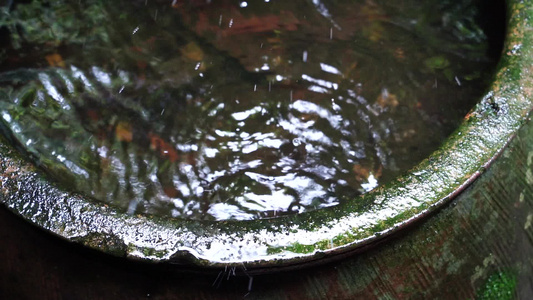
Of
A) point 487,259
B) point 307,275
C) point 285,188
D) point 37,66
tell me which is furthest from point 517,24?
point 37,66

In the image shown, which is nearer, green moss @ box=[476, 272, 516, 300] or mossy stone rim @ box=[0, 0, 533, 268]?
mossy stone rim @ box=[0, 0, 533, 268]

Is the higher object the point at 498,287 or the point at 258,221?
the point at 498,287

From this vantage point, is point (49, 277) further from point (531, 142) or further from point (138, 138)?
point (531, 142)

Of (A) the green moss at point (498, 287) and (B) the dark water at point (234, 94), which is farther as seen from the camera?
(B) the dark water at point (234, 94)

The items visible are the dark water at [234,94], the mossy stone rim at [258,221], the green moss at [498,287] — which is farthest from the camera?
the dark water at [234,94]

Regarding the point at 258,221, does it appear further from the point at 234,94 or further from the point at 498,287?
the point at 234,94

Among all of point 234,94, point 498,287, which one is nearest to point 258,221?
point 498,287
